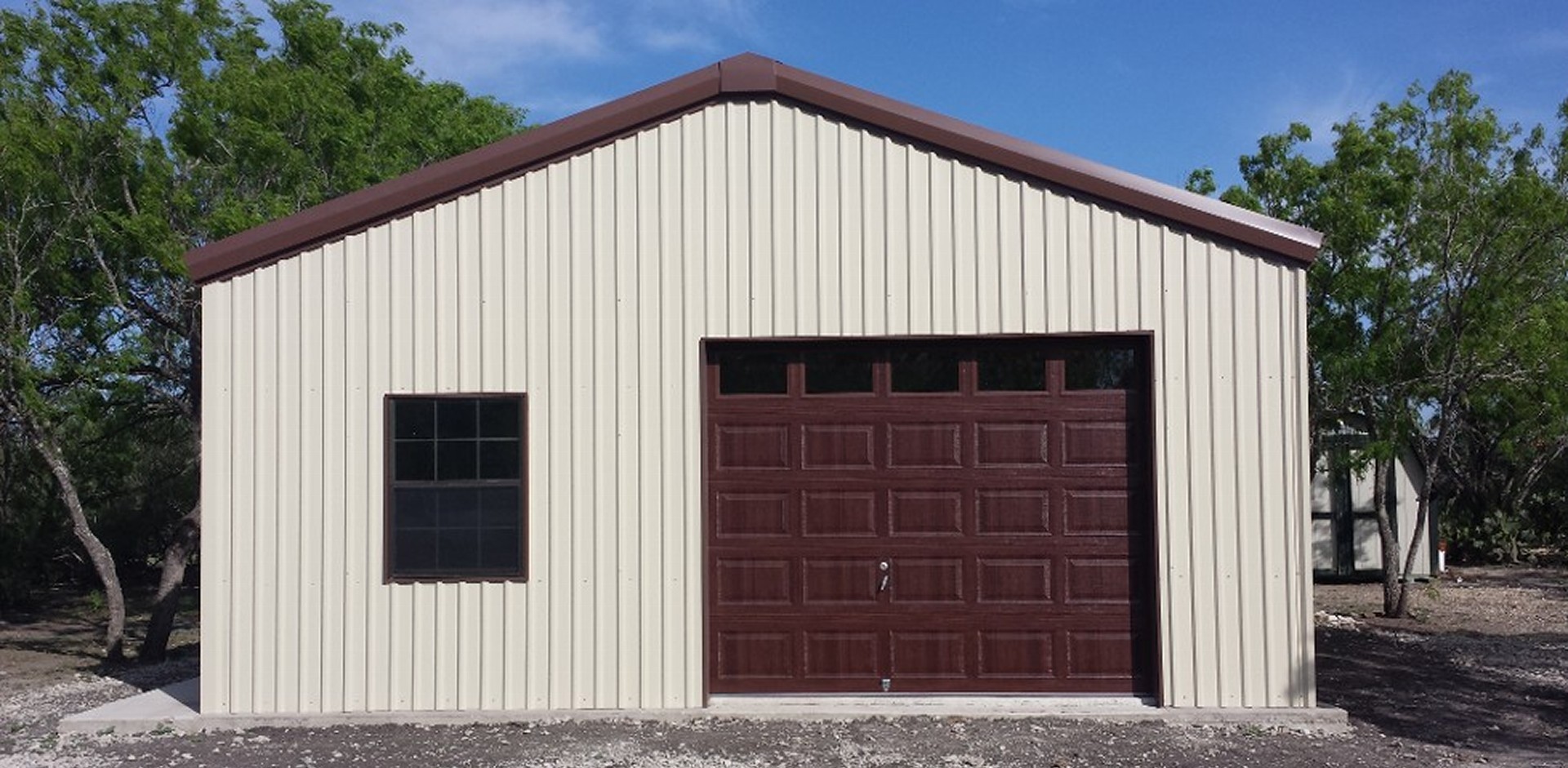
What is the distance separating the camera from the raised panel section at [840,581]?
9078 mm

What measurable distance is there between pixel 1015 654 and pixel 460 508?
3.92m

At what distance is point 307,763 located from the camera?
7.79 m

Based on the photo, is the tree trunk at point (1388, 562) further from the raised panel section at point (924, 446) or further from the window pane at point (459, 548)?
the window pane at point (459, 548)

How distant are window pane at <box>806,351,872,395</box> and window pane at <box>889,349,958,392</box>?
186 mm

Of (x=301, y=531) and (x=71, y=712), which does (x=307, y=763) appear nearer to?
(x=301, y=531)

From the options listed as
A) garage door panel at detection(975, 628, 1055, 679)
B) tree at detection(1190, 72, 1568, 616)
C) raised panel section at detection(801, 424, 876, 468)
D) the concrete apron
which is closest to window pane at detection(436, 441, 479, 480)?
the concrete apron

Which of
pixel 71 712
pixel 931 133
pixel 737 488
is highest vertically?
pixel 931 133

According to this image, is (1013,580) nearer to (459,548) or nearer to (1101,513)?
(1101,513)

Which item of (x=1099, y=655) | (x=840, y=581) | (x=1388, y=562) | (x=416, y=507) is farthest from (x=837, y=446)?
(x=1388, y=562)

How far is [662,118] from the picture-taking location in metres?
9.03

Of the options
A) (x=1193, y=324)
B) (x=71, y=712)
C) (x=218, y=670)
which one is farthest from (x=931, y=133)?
(x=71, y=712)

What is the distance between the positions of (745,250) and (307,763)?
4.23m

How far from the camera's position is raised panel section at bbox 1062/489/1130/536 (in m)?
8.98

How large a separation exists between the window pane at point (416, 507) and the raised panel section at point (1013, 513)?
3.70 meters
